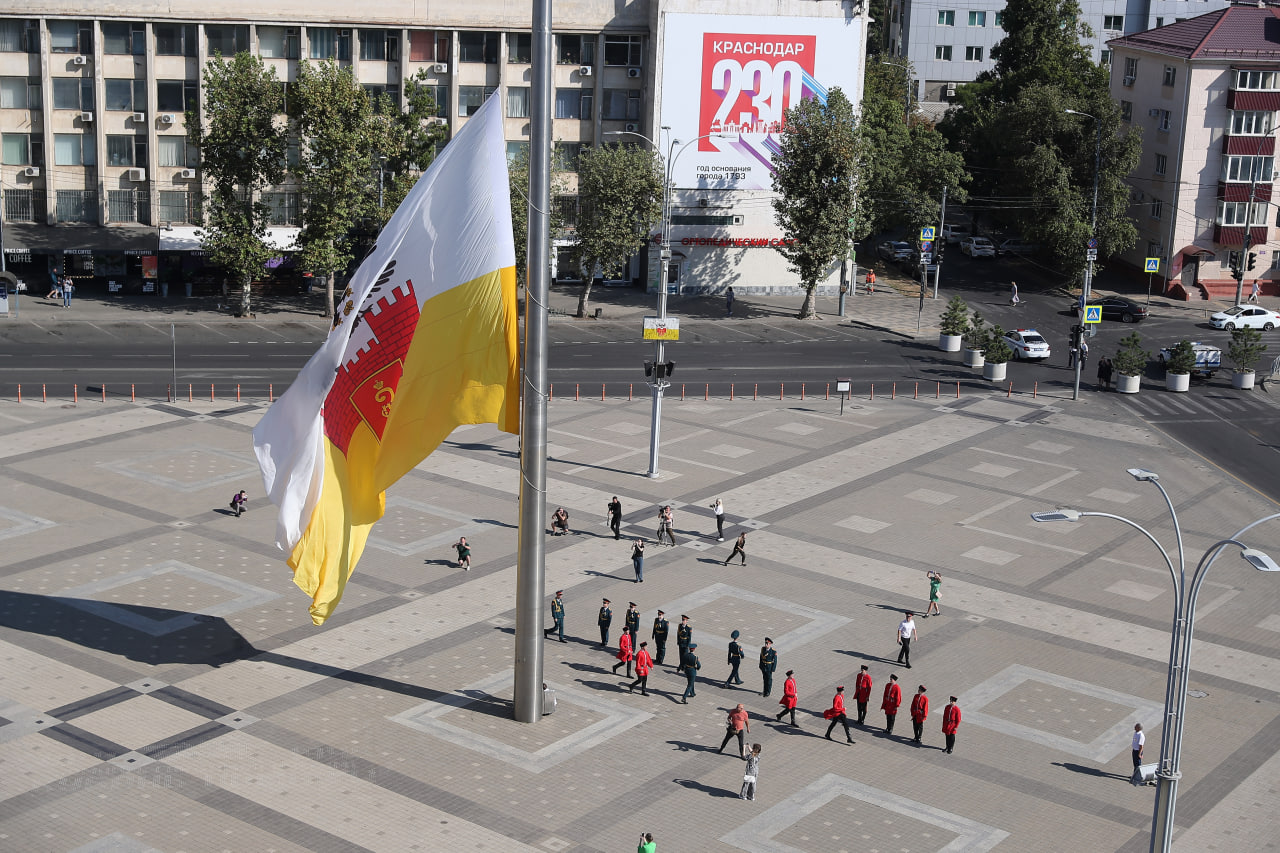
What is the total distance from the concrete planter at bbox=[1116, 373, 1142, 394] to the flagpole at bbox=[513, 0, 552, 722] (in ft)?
147

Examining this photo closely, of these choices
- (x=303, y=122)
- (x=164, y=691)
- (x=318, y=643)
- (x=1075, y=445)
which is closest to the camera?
(x=164, y=691)

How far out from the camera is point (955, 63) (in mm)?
140500

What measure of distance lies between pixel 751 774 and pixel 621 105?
64887mm

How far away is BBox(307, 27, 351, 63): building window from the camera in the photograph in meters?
85.4

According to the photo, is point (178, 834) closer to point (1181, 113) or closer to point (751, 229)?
point (751, 229)

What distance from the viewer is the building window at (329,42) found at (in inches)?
3364

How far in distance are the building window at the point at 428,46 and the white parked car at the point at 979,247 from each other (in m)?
39.6

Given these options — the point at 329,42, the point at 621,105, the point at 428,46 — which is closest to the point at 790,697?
the point at 621,105

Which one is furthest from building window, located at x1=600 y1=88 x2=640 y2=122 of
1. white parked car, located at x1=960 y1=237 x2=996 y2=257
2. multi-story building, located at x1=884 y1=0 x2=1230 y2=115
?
multi-story building, located at x1=884 y1=0 x2=1230 y2=115

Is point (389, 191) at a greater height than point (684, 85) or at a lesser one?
lesser

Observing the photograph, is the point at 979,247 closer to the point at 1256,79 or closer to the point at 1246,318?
the point at 1256,79

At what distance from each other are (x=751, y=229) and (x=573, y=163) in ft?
36.9

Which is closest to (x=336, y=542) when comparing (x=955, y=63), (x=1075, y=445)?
(x=1075, y=445)

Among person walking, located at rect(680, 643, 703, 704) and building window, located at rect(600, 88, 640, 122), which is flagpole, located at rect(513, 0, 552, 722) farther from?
building window, located at rect(600, 88, 640, 122)
